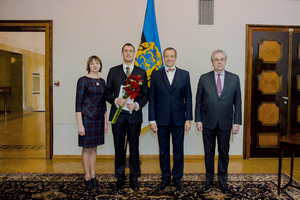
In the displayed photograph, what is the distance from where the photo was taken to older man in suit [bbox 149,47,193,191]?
2633 mm

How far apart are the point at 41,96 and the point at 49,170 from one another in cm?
1003

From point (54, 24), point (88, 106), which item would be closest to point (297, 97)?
point (88, 106)

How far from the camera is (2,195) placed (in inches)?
101

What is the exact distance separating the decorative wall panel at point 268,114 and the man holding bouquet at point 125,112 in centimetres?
259

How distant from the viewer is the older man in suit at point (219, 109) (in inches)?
103

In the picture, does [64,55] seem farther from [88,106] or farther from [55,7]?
[88,106]

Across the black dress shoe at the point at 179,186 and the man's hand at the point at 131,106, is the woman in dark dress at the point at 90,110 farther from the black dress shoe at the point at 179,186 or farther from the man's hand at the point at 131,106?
the black dress shoe at the point at 179,186

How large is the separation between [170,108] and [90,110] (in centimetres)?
99

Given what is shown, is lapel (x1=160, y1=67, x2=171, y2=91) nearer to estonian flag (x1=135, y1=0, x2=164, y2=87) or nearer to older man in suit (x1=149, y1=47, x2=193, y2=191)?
older man in suit (x1=149, y1=47, x2=193, y2=191)

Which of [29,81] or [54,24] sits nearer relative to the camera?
[54,24]

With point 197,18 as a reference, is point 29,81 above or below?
below

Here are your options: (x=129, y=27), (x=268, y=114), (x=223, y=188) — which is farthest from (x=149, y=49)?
(x=268, y=114)

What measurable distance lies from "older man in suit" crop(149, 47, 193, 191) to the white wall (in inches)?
55.3

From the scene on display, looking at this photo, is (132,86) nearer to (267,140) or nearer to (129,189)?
(129,189)
